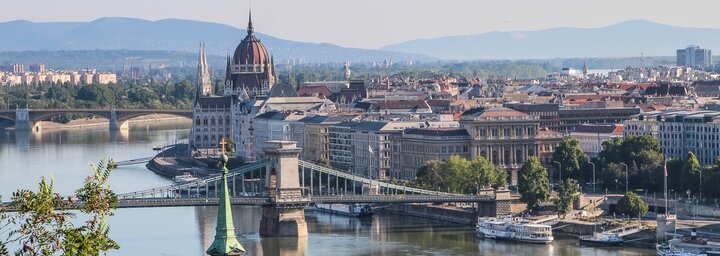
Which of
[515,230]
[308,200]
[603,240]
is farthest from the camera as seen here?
[308,200]

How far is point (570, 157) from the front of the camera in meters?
48.0

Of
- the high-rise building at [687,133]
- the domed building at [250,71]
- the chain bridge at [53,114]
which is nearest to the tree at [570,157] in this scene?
the high-rise building at [687,133]

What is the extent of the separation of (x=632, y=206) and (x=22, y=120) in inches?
2165

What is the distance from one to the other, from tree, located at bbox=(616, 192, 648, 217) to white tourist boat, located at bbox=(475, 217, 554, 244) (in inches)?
85.1

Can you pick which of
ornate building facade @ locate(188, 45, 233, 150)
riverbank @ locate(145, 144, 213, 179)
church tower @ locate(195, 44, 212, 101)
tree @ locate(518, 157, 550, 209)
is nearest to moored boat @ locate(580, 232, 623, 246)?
tree @ locate(518, 157, 550, 209)

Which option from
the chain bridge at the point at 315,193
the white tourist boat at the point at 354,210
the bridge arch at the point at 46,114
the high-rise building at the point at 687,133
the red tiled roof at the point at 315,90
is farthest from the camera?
the bridge arch at the point at 46,114

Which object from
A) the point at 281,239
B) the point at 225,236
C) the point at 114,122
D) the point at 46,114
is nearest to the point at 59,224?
the point at 225,236

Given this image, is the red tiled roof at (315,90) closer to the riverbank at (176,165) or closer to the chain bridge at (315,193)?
the riverbank at (176,165)

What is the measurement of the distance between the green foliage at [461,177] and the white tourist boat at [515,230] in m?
4.79

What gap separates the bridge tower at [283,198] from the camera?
123 ft

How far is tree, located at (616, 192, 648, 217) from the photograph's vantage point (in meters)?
39.0

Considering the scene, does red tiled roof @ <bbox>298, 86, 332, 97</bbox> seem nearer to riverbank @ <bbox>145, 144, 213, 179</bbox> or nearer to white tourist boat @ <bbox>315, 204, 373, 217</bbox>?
riverbank @ <bbox>145, 144, 213, 179</bbox>

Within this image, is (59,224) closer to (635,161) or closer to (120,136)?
(635,161)

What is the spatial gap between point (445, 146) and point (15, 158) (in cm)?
1922
